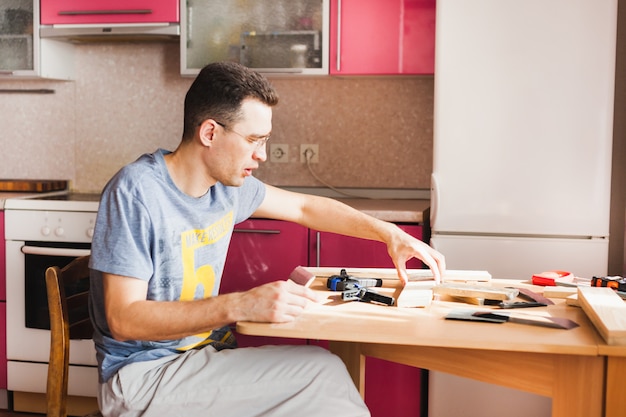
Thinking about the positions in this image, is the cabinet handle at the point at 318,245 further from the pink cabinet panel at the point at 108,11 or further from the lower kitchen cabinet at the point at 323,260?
the pink cabinet panel at the point at 108,11

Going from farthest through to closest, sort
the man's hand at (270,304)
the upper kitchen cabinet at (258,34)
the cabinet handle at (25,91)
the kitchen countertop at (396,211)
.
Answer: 1. the cabinet handle at (25,91)
2. the upper kitchen cabinet at (258,34)
3. the kitchen countertop at (396,211)
4. the man's hand at (270,304)

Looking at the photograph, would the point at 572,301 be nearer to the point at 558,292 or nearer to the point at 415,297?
the point at 558,292

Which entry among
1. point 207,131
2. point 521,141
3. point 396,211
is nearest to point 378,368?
point 396,211

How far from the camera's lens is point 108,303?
1506mm

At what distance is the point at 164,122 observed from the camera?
3.60 meters

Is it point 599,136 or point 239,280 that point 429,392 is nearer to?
point 239,280

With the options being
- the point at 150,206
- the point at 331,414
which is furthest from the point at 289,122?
the point at 331,414

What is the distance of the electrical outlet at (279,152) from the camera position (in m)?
3.51

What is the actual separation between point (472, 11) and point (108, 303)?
5.66ft

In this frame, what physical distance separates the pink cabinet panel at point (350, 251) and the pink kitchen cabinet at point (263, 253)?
0.17 ft

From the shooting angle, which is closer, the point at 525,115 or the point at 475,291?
the point at 475,291

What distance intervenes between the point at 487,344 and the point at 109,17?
8.19 ft

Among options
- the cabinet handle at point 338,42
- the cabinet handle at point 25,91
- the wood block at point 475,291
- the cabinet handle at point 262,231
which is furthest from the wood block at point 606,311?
the cabinet handle at point 25,91

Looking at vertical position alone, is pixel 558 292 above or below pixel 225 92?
below
